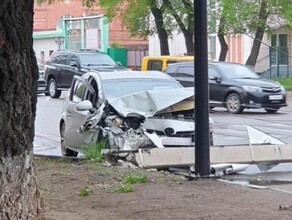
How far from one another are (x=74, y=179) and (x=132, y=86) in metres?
3.79

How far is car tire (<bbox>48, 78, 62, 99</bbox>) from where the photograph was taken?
36.3 meters

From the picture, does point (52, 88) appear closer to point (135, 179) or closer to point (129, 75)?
point (129, 75)

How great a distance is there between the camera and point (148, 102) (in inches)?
550

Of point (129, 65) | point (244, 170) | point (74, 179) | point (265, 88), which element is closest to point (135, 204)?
point (74, 179)

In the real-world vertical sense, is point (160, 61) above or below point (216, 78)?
above

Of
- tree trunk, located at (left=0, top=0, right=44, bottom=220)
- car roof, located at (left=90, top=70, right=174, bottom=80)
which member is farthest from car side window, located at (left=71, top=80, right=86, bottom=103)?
tree trunk, located at (left=0, top=0, right=44, bottom=220)

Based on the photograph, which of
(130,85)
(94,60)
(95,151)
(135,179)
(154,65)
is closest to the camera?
(135,179)

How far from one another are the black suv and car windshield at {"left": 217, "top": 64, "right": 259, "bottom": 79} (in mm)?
6963

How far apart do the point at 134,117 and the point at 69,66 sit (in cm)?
2141

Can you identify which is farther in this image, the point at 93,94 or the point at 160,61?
the point at 160,61

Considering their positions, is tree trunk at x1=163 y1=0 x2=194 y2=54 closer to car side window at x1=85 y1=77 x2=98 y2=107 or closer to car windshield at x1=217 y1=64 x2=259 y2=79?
car windshield at x1=217 y1=64 x2=259 y2=79

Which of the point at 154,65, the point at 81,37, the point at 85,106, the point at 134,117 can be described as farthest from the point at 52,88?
the point at 134,117

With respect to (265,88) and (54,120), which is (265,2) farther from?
(54,120)

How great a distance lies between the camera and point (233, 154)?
1330cm
